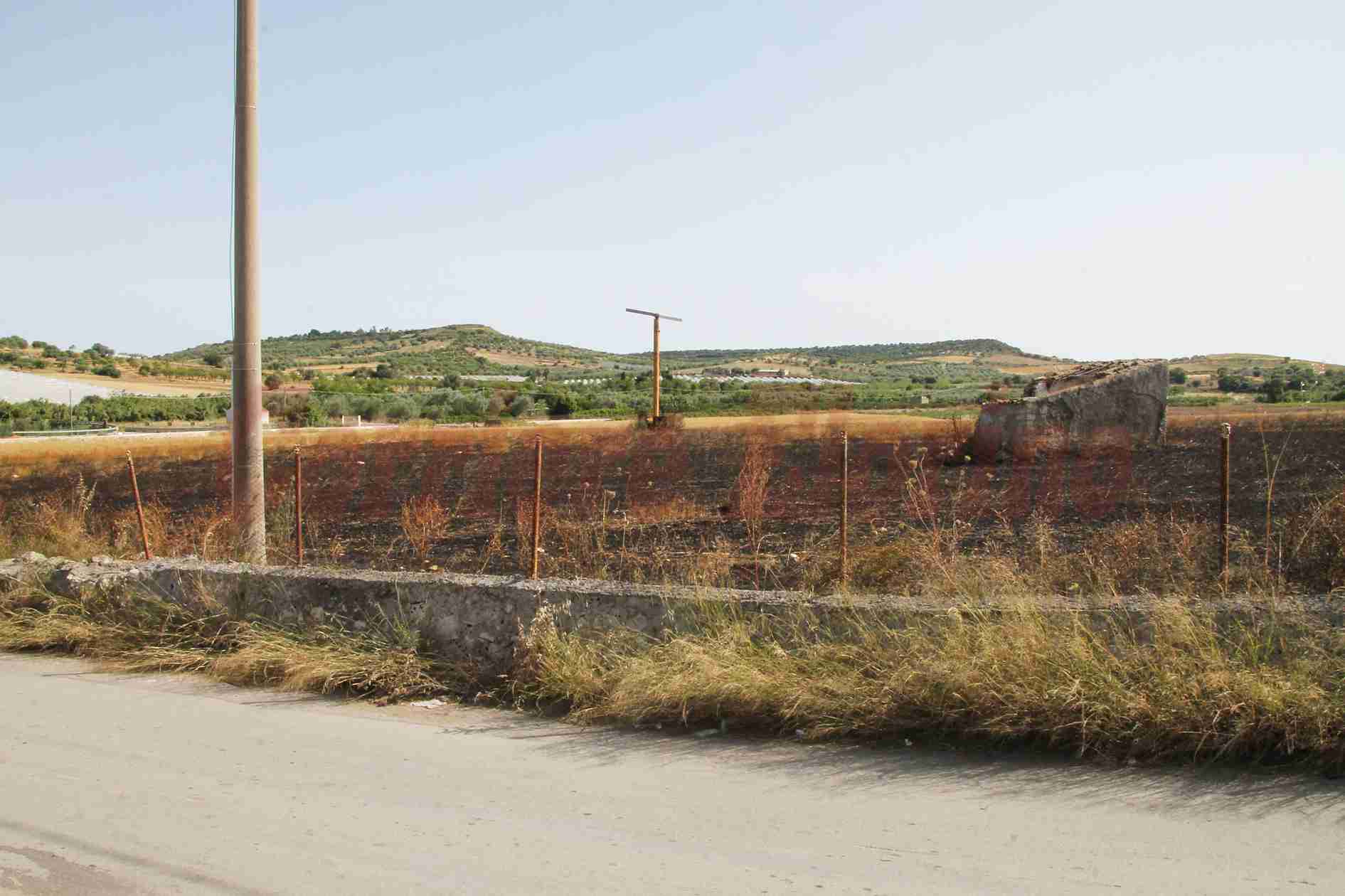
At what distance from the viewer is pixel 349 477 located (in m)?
26.8

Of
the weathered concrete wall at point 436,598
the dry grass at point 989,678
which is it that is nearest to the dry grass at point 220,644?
the weathered concrete wall at point 436,598

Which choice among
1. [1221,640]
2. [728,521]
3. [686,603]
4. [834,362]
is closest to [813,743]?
[686,603]

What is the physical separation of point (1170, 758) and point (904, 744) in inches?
52.3

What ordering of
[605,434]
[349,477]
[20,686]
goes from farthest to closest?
[605,434], [349,477], [20,686]

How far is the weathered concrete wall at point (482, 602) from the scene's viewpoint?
259 inches

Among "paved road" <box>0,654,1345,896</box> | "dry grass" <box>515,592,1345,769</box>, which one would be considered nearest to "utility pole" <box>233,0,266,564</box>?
"paved road" <box>0,654,1345,896</box>

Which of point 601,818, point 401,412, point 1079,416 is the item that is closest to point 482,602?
point 601,818

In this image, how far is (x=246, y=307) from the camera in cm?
1041

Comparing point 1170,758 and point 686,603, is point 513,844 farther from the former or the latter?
point 1170,758

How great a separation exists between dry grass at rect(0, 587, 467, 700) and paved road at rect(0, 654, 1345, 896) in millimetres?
763

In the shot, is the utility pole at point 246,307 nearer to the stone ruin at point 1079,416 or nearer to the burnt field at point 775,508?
the burnt field at point 775,508

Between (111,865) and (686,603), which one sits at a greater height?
(686,603)

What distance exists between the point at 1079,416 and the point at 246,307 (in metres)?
21.8

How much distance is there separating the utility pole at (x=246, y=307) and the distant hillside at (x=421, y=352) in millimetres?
118624
